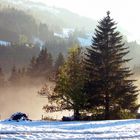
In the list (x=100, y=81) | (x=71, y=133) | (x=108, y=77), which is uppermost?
(x=108, y=77)

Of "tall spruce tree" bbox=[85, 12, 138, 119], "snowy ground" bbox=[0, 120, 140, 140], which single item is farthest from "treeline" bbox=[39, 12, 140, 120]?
"snowy ground" bbox=[0, 120, 140, 140]

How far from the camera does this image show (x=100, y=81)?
40031 mm

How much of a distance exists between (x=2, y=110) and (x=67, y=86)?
1981 inches

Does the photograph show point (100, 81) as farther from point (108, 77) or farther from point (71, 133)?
point (71, 133)

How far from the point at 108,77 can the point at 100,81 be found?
93 centimetres

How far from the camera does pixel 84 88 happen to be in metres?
39.7

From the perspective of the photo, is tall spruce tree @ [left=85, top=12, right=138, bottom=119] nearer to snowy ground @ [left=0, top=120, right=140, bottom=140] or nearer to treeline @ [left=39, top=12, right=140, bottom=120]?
treeline @ [left=39, top=12, right=140, bottom=120]

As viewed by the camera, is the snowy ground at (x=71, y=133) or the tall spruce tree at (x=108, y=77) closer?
the snowy ground at (x=71, y=133)

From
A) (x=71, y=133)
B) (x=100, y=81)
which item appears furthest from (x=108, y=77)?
(x=71, y=133)

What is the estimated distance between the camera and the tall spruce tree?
1570 inches

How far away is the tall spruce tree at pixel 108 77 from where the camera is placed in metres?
39.9

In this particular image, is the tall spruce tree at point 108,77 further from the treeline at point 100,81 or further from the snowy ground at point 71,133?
the snowy ground at point 71,133

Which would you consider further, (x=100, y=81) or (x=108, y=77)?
(x=108, y=77)

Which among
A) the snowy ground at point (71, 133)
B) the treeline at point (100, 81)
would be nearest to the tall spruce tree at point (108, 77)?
the treeline at point (100, 81)
